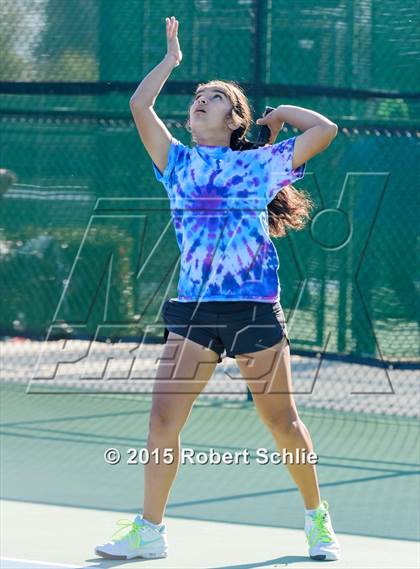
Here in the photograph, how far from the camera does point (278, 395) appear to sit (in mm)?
4809

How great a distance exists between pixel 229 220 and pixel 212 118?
0.41m

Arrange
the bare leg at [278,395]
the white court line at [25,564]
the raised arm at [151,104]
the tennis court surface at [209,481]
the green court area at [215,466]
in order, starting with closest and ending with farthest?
the white court line at [25,564] → the bare leg at [278,395] → the raised arm at [151,104] → the tennis court surface at [209,481] → the green court area at [215,466]

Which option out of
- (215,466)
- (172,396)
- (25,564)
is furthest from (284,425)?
(215,466)

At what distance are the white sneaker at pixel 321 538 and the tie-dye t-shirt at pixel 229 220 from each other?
853 mm

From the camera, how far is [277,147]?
15.7ft

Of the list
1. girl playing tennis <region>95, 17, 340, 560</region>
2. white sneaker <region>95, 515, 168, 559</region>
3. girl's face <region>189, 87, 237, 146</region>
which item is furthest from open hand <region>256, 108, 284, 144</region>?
white sneaker <region>95, 515, 168, 559</region>

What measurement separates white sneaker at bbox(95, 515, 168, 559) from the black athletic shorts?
73 centimetres

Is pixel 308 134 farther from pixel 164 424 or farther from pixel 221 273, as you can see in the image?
pixel 164 424

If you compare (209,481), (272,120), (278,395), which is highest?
(272,120)

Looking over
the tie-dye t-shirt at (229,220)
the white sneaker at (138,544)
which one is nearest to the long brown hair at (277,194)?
the tie-dye t-shirt at (229,220)

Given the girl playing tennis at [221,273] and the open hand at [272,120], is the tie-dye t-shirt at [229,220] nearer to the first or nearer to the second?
the girl playing tennis at [221,273]

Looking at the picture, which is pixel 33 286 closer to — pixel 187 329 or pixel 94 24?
pixel 94 24

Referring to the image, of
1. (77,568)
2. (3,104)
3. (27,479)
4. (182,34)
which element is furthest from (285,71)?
(77,568)

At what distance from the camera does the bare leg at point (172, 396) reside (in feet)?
15.6
